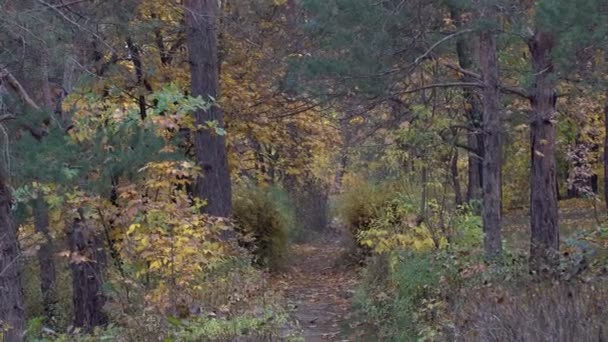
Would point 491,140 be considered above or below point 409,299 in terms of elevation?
above

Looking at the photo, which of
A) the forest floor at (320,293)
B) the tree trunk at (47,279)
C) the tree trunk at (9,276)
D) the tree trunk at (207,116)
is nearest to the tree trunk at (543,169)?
the forest floor at (320,293)

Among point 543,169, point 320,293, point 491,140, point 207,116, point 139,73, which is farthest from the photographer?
point 139,73

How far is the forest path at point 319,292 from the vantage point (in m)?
12.0

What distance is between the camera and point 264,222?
703 inches

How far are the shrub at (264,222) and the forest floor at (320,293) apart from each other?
555 millimetres

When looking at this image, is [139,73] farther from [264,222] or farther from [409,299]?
[409,299]

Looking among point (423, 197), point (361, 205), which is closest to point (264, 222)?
point (361, 205)

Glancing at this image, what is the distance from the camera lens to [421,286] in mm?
10859

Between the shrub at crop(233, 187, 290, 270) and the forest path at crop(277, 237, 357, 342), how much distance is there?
23.2 inches

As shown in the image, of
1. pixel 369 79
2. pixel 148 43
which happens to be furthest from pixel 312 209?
pixel 369 79

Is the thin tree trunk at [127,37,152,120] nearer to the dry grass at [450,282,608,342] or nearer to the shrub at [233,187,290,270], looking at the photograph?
the shrub at [233,187,290,270]

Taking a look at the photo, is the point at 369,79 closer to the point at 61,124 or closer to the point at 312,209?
the point at 61,124

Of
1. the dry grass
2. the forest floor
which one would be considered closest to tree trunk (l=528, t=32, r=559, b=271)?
the forest floor

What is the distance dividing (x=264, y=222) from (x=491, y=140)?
8.09 metres
